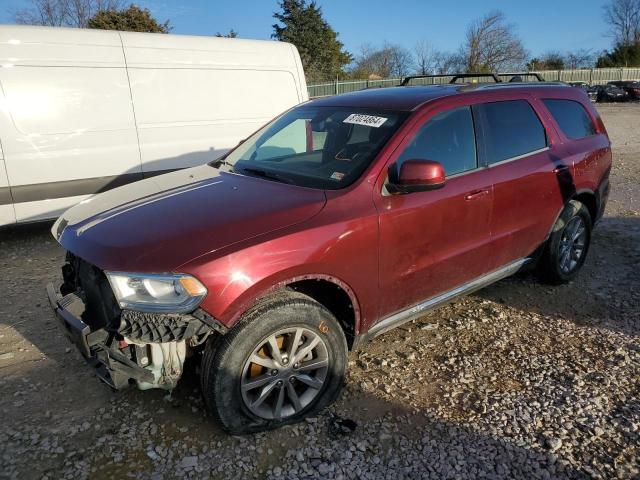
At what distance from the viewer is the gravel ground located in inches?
97.8

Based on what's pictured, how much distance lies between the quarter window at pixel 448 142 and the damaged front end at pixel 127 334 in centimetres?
160

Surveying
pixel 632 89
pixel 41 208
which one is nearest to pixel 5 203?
pixel 41 208

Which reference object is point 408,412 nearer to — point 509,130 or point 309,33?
point 509,130

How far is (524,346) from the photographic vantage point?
11.6ft

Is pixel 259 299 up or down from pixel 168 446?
up

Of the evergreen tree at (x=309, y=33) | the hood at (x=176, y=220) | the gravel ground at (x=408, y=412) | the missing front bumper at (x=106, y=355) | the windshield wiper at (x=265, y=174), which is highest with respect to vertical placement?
the evergreen tree at (x=309, y=33)

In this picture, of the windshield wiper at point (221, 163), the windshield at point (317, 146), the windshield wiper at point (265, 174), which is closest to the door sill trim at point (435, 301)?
the windshield at point (317, 146)

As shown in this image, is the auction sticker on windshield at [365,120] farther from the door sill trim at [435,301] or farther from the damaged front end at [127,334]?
the damaged front end at [127,334]

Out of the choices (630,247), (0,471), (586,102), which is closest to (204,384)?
(0,471)

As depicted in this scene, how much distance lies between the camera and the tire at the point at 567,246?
13.9 ft

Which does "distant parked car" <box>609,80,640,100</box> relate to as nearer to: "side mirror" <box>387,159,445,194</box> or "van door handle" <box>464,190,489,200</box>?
"van door handle" <box>464,190,489,200</box>

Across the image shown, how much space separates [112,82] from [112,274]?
169 inches

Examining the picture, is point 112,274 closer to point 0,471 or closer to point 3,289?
point 0,471

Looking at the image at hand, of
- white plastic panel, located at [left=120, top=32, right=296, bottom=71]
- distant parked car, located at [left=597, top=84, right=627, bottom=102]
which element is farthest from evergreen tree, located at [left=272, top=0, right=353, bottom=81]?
white plastic panel, located at [left=120, top=32, right=296, bottom=71]
